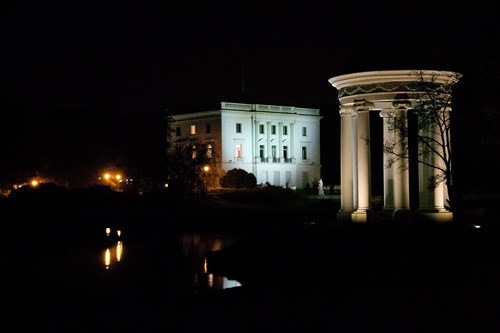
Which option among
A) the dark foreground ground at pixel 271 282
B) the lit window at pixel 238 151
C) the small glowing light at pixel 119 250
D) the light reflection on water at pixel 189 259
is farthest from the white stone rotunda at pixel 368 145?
the lit window at pixel 238 151

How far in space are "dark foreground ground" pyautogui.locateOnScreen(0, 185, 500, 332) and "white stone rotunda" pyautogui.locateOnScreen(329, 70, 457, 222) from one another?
280 cm

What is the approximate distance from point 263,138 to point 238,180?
77.7ft

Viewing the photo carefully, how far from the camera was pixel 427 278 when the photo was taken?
21.4 meters

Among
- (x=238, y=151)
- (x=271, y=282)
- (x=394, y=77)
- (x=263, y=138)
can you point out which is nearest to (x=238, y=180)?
(x=238, y=151)

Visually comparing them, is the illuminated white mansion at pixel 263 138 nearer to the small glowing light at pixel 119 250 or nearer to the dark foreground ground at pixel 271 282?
the dark foreground ground at pixel 271 282

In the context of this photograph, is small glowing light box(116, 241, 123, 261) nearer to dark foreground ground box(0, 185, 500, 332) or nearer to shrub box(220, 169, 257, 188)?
dark foreground ground box(0, 185, 500, 332)

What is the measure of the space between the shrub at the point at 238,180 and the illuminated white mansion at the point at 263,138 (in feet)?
44.7

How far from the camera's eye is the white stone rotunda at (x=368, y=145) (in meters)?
33.0

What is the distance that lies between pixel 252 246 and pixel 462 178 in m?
16.1

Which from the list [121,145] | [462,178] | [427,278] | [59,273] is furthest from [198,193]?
[427,278]

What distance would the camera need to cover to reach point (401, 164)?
33375 millimetres

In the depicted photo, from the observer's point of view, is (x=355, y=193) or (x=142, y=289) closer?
(x=142, y=289)

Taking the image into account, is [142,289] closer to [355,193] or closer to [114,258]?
[114,258]

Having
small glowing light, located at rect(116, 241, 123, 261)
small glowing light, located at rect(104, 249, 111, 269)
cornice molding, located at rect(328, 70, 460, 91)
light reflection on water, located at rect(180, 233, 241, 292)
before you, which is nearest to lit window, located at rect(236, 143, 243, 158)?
light reflection on water, located at rect(180, 233, 241, 292)
